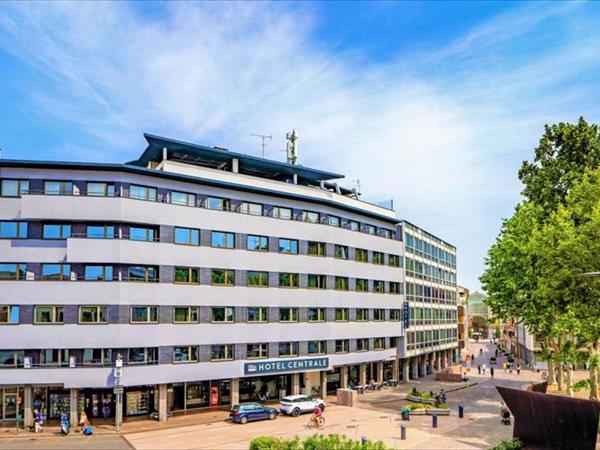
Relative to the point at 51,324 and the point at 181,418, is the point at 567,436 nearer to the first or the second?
the point at 181,418

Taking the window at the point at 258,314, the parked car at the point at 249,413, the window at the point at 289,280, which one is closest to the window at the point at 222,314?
the window at the point at 258,314

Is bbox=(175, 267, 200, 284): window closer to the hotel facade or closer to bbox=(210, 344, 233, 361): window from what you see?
the hotel facade

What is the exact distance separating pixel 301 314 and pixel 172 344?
1337 centimetres

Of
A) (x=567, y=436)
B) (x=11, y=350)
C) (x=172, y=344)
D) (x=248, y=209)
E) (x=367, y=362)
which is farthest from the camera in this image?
(x=367, y=362)

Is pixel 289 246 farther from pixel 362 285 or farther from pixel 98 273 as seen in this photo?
pixel 98 273

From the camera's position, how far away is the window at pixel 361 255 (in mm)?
60375

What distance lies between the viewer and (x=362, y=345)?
60.3 metres

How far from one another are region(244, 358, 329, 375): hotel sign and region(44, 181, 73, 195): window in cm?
1979

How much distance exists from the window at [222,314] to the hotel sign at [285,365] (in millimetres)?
4168

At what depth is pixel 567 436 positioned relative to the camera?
96.3 feet

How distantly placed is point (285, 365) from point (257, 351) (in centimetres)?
308

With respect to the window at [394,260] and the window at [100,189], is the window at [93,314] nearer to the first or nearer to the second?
the window at [100,189]

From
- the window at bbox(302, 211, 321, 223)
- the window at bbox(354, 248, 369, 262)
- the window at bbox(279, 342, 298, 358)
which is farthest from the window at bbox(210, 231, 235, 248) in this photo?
the window at bbox(354, 248, 369, 262)

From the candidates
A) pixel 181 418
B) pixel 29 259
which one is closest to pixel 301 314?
pixel 181 418
